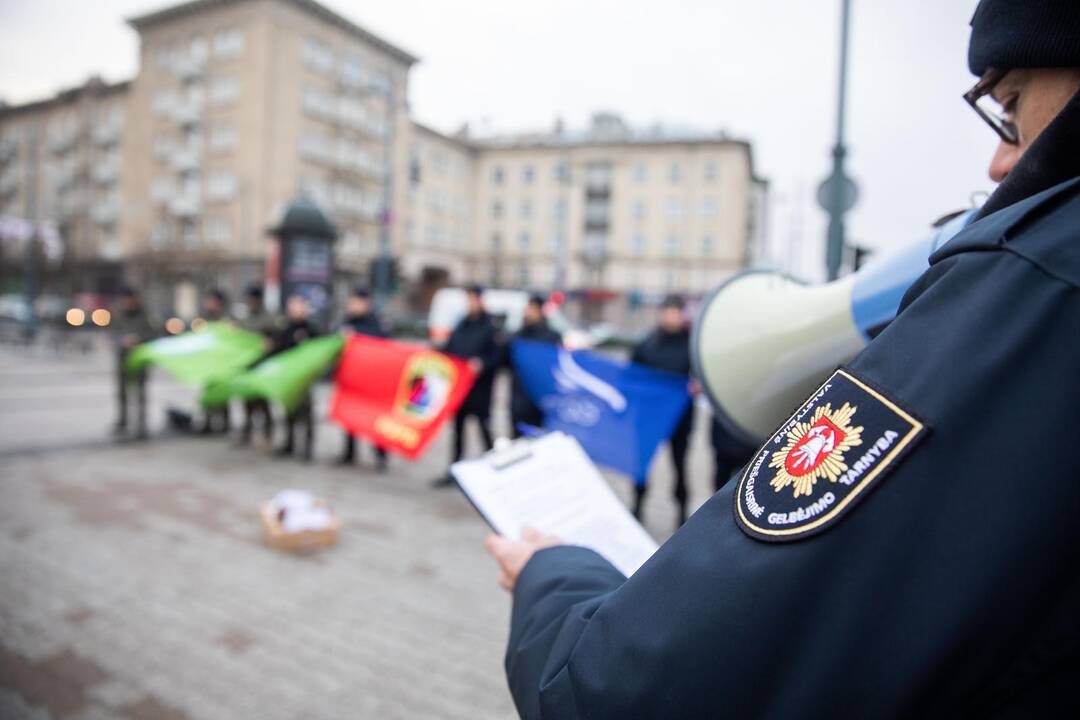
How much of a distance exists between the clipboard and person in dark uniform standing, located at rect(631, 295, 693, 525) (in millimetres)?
4540

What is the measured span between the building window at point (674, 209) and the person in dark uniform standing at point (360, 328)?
151 ft

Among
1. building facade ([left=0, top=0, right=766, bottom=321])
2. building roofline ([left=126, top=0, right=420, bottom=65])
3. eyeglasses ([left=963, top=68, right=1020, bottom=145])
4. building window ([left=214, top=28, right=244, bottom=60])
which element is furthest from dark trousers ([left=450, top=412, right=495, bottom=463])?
building window ([left=214, top=28, right=244, bottom=60])

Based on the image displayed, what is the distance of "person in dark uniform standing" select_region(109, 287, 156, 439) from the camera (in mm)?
8469

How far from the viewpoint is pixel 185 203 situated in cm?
4238

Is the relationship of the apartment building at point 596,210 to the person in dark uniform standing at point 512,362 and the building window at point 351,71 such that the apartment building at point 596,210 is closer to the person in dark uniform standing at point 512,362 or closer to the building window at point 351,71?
the building window at point 351,71

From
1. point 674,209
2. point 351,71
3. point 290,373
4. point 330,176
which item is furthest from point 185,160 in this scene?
point 290,373

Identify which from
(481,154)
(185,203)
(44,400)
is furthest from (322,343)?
(481,154)

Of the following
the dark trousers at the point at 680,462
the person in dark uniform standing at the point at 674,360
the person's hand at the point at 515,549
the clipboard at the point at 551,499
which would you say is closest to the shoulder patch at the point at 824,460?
the person's hand at the point at 515,549

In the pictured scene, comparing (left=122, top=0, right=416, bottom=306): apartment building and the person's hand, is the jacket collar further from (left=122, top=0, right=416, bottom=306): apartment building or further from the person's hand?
(left=122, top=0, right=416, bottom=306): apartment building

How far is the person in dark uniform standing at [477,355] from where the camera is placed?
7293mm

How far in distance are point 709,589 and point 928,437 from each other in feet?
0.81

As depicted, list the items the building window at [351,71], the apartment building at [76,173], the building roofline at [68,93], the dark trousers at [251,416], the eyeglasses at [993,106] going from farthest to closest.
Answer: the building roofline at [68,93] → the apartment building at [76,173] → the building window at [351,71] → the dark trousers at [251,416] → the eyeglasses at [993,106]

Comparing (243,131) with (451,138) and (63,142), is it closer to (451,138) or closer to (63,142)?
(451,138)

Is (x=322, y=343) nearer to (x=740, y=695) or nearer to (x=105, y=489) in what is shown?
(x=105, y=489)
